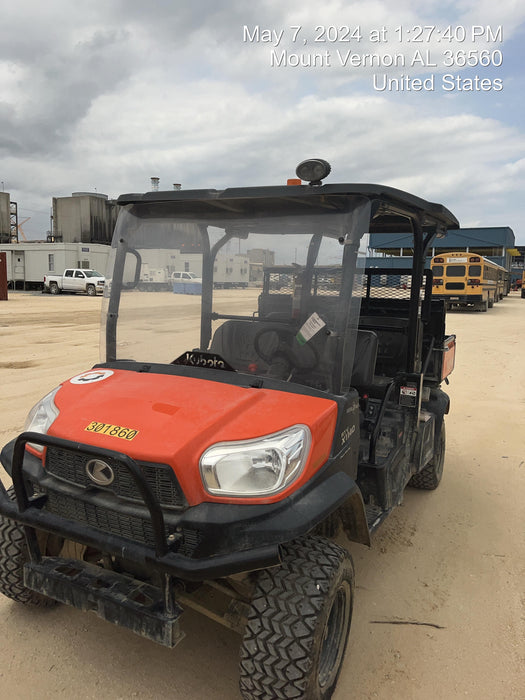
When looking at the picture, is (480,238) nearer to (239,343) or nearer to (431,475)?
(431,475)

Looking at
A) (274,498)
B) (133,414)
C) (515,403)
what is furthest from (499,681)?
(515,403)

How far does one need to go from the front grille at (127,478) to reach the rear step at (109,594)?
371 millimetres

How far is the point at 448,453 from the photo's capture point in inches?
202

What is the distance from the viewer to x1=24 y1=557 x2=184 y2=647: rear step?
6.07 feet

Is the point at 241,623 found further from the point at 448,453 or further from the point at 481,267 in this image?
the point at 481,267

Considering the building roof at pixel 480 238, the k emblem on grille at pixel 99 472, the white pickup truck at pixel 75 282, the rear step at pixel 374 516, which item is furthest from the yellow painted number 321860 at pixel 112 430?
the building roof at pixel 480 238

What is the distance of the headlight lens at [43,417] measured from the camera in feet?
7.31

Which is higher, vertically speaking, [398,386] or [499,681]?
[398,386]

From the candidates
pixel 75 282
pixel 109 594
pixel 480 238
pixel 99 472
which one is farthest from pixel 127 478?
pixel 480 238

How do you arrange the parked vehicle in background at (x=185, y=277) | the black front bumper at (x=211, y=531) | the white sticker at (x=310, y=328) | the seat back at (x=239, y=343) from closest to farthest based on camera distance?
the black front bumper at (x=211, y=531), the white sticker at (x=310, y=328), the seat back at (x=239, y=343), the parked vehicle in background at (x=185, y=277)

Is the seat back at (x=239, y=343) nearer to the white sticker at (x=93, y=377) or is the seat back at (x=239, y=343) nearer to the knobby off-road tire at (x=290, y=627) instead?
the white sticker at (x=93, y=377)

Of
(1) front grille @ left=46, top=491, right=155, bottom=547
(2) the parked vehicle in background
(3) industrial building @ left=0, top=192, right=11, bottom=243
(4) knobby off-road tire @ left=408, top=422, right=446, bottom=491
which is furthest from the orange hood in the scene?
(3) industrial building @ left=0, top=192, right=11, bottom=243

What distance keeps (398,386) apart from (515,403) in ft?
14.2

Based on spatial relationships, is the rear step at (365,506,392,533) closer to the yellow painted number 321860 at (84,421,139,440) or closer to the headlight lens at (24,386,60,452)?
the yellow painted number 321860 at (84,421,139,440)
